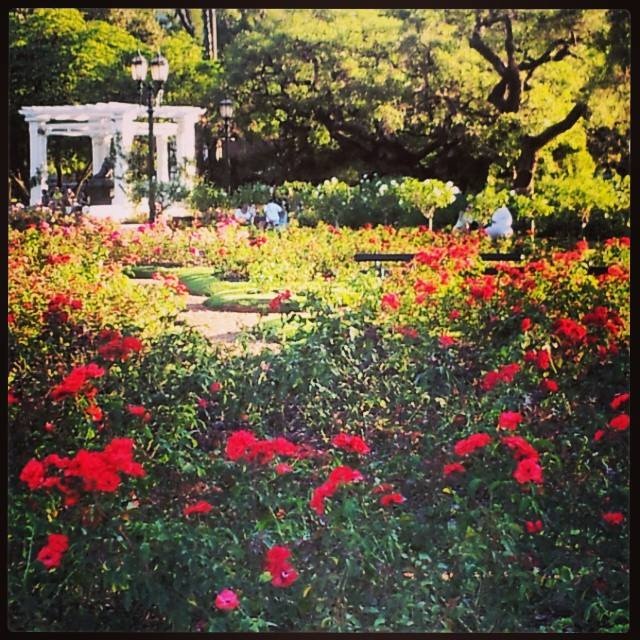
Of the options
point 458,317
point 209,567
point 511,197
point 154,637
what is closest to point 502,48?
point 511,197

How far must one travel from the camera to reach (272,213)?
13.1 feet

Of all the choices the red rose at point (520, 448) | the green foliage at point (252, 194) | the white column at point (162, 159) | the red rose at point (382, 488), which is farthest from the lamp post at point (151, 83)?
the red rose at point (520, 448)

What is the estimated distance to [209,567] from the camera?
3760 mm

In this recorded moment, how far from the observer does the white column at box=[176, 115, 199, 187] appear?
13.0 feet

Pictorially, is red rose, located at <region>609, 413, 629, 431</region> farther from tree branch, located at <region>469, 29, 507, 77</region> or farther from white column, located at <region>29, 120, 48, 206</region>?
white column, located at <region>29, 120, 48, 206</region>

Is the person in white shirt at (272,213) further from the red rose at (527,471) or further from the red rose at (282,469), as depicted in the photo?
the red rose at (527,471)

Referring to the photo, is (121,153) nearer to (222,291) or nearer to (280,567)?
(222,291)

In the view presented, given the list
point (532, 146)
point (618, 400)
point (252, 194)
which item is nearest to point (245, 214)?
point (252, 194)

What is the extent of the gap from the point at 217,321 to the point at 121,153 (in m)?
0.60

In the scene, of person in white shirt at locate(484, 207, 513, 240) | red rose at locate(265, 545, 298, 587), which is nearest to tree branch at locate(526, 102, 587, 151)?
person in white shirt at locate(484, 207, 513, 240)

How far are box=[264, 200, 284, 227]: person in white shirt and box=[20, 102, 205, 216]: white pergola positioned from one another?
253 mm

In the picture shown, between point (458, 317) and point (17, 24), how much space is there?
5.27 ft
